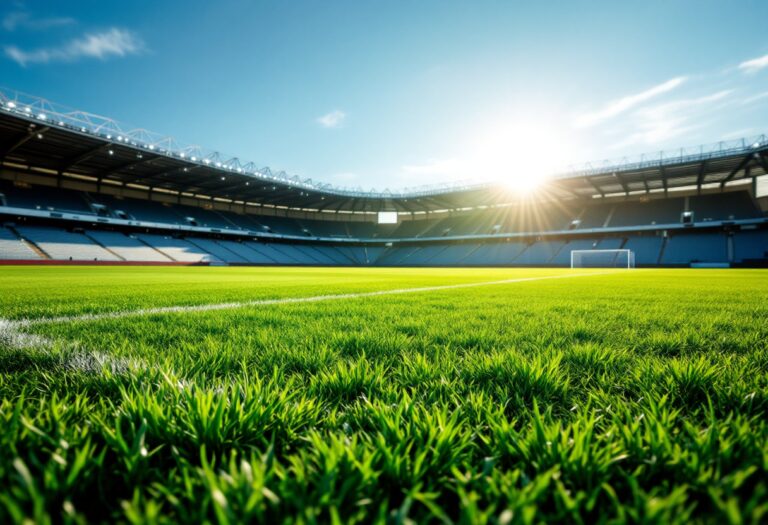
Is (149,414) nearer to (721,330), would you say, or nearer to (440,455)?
(440,455)

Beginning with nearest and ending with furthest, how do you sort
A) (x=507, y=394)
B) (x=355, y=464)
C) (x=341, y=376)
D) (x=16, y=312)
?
(x=355, y=464) → (x=507, y=394) → (x=341, y=376) → (x=16, y=312)

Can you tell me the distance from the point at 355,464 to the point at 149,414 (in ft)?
2.09

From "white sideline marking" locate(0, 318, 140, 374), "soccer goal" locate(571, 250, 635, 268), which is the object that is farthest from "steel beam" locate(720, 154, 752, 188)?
"white sideline marking" locate(0, 318, 140, 374)

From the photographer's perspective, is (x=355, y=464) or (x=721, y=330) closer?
(x=355, y=464)

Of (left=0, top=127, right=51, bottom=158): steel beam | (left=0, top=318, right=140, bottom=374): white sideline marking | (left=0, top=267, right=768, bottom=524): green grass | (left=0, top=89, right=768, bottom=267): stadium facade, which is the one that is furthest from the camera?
(left=0, top=89, right=768, bottom=267): stadium facade

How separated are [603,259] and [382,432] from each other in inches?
1681

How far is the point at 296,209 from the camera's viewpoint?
55719 mm

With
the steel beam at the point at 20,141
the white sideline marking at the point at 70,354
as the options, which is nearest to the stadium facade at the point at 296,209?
the steel beam at the point at 20,141

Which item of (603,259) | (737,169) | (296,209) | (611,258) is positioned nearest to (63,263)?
(296,209)

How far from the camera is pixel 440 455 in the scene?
793 millimetres

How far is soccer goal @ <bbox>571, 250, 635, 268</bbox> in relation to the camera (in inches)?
1361

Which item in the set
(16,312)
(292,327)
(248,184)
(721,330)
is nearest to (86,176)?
(248,184)

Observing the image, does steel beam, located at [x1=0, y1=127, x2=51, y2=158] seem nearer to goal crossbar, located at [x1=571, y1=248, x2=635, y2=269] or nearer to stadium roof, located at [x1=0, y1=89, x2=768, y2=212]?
stadium roof, located at [x1=0, y1=89, x2=768, y2=212]

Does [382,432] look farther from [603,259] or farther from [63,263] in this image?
[603,259]
